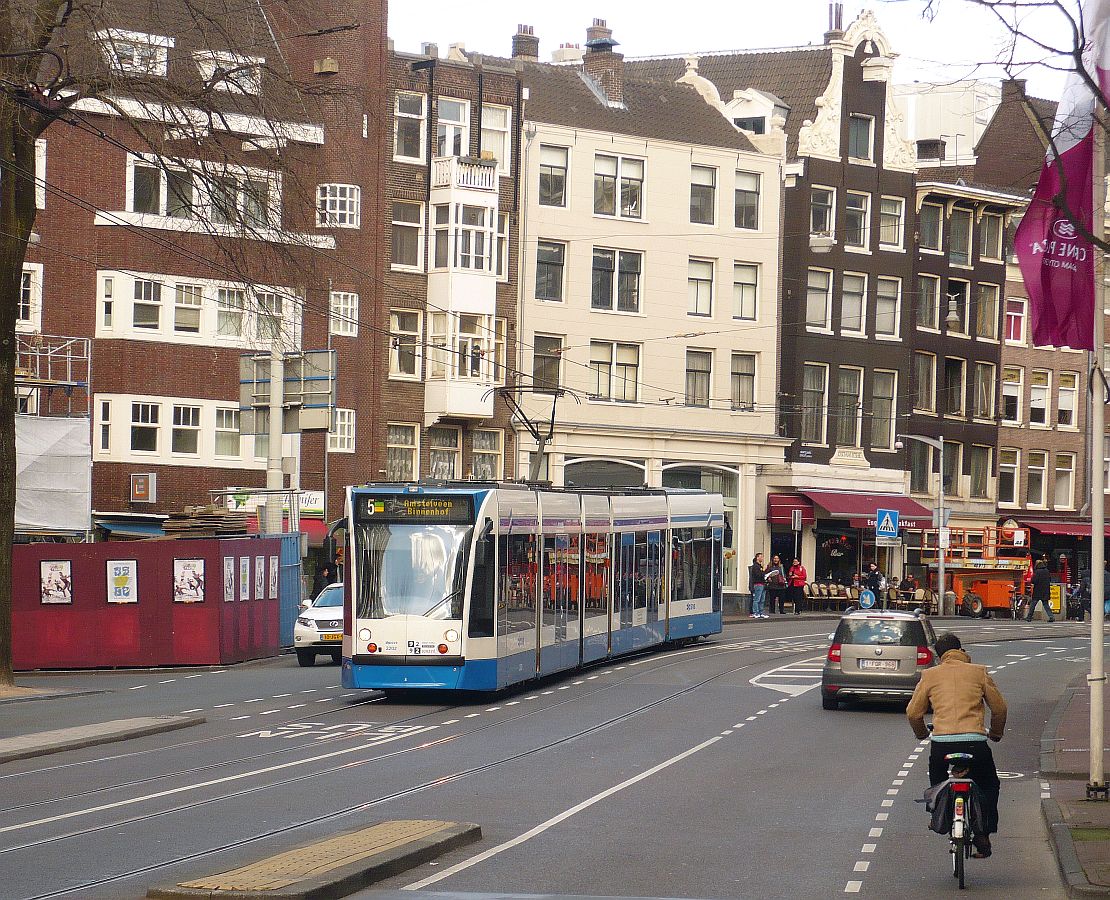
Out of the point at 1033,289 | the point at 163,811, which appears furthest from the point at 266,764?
the point at 1033,289

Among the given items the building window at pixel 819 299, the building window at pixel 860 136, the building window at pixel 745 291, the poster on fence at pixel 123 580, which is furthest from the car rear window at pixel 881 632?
the building window at pixel 860 136

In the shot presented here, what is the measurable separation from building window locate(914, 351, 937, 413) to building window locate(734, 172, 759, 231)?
9.32 m

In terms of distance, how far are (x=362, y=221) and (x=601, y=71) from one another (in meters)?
13.2

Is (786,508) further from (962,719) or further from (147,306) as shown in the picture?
(962,719)

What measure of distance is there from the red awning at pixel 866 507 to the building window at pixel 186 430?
2296 cm

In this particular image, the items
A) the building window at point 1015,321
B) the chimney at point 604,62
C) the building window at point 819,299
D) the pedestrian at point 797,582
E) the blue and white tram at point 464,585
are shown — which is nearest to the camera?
the blue and white tram at point 464,585

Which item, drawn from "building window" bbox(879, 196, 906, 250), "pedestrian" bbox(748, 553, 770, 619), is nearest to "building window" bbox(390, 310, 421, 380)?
"pedestrian" bbox(748, 553, 770, 619)

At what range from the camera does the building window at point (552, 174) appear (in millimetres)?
56656

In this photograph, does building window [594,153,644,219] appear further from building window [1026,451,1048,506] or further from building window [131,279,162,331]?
building window [1026,451,1048,506]

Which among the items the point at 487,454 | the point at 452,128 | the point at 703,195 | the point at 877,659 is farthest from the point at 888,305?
the point at 877,659

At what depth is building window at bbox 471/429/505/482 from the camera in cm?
5522

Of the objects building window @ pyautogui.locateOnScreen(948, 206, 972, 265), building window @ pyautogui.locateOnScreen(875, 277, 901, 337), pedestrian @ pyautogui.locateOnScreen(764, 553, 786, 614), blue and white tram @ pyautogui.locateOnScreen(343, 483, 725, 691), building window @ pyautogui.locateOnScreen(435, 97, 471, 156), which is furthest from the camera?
building window @ pyautogui.locateOnScreen(948, 206, 972, 265)

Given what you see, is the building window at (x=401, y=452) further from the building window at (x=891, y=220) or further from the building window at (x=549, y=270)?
the building window at (x=891, y=220)

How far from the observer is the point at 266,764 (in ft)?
60.3
